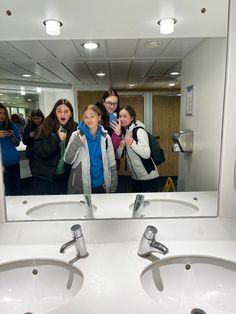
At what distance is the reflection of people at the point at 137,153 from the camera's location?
1.13 metres

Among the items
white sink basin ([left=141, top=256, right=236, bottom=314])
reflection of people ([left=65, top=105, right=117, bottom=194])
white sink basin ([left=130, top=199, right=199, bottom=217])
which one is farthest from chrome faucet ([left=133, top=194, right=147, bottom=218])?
white sink basin ([left=141, top=256, right=236, bottom=314])

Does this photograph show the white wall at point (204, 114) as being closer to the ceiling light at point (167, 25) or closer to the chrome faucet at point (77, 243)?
the ceiling light at point (167, 25)

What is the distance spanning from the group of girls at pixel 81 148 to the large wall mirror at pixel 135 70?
4 cm

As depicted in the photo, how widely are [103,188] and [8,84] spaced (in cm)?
64

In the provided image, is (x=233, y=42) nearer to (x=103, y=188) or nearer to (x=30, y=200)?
(x=103, y=188)

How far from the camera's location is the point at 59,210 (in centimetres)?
116

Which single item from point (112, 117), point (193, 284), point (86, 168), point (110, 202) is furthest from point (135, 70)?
point (193, 284)

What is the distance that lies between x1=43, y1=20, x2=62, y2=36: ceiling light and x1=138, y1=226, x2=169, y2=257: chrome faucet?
35.4 inches

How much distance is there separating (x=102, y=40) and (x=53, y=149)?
0.53 metres

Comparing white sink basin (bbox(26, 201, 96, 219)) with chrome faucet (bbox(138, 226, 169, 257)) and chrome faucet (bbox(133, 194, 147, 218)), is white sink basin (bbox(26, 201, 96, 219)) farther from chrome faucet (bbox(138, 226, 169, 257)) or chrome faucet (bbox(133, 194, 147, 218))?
chrome faucet (bbox(138, 226, 169, 257))

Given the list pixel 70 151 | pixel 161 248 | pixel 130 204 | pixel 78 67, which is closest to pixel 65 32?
pixel 78 67

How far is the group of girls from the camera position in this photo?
111 centimetres

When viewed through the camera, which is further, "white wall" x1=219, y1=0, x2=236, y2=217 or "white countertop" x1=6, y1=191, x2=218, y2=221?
"white countertop" x1=6, y1=191, x2=218, y2=221

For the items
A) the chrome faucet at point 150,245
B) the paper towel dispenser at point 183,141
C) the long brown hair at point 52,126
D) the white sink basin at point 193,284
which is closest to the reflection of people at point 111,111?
the long brown hair at point 52,126
